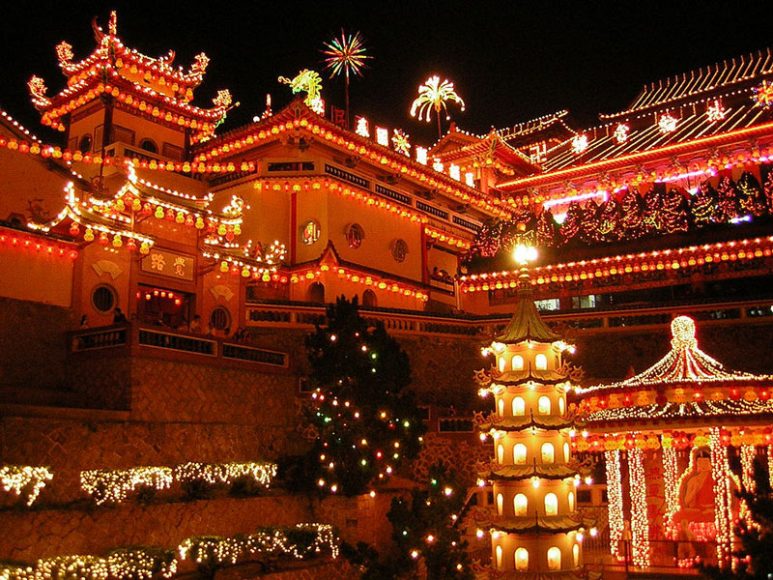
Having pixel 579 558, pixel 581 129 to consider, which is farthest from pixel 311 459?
pixel 581 129

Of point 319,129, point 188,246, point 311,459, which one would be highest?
point 319,129

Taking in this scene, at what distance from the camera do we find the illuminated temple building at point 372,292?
14.3 metres

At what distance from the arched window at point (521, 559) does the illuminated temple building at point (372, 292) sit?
1.9 inches

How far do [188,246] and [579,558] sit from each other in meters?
14.1

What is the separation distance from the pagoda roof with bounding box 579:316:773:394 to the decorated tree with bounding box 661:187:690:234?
13120 mm

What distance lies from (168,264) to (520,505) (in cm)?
1268

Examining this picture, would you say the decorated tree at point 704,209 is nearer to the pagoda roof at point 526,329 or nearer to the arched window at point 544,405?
Result: the pagoda roof at point 526,329

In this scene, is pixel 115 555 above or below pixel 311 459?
below

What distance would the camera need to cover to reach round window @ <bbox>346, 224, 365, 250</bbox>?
1101 inches

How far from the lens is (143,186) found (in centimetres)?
2044

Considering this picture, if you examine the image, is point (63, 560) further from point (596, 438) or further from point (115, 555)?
point (596, 438)

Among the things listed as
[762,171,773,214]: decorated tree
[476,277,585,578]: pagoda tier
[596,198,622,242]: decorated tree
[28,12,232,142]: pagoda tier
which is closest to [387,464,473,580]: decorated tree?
[476,277,585,578]: pagoda tier

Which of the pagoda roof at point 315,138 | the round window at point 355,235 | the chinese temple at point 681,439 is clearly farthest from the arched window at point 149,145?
the chinese temple at point 681,439

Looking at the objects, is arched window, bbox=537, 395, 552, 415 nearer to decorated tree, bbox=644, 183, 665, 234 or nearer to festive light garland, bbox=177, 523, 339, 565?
festive light garland, bbox=177, 523, 339, 565
